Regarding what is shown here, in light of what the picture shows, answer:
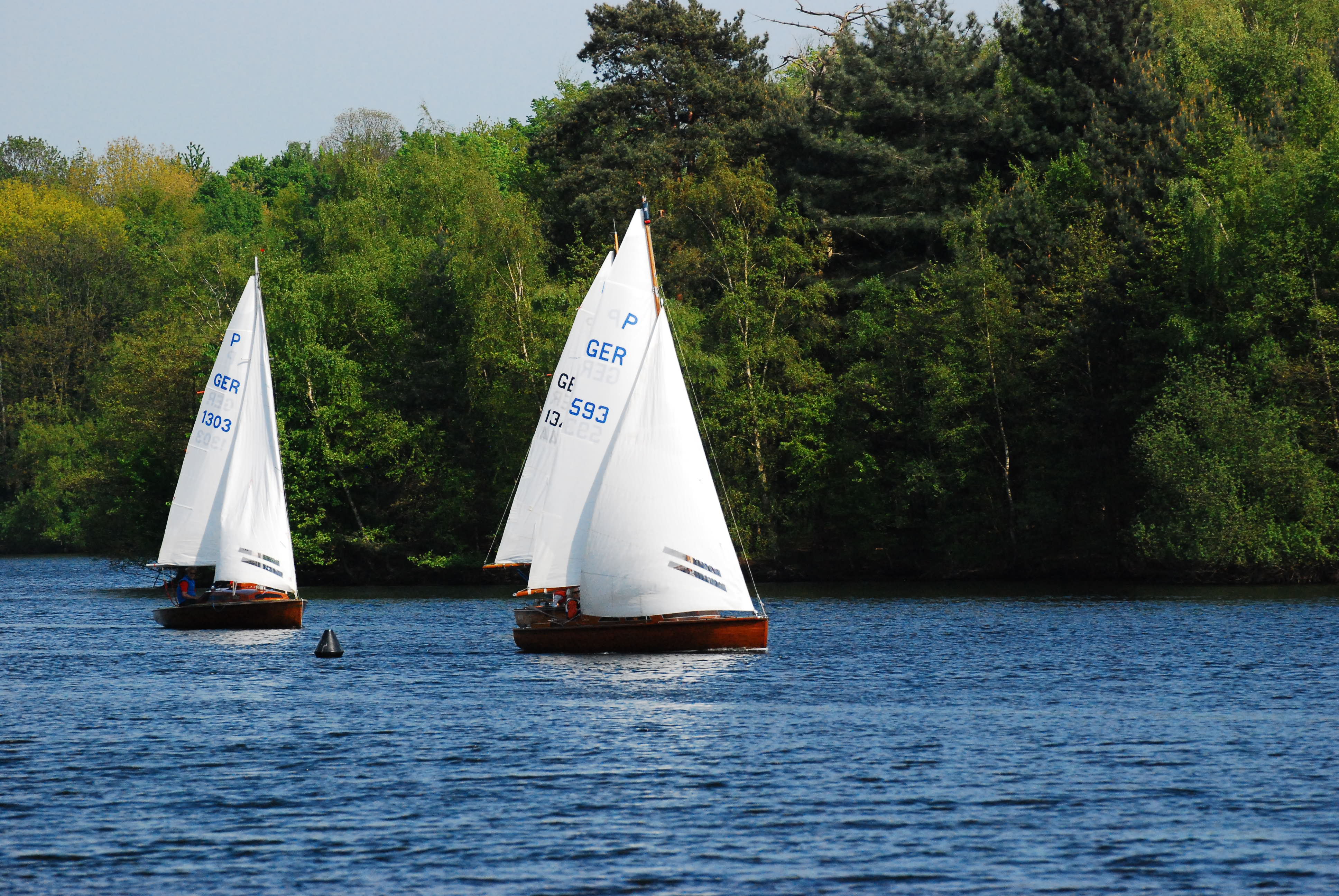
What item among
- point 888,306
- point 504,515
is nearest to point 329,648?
point 504,515

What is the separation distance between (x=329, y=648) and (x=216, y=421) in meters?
12.5

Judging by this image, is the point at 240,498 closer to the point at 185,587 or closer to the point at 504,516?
the point at 185,587

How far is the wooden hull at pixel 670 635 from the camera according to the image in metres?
41.3

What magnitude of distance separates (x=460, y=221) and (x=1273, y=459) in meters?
46.7

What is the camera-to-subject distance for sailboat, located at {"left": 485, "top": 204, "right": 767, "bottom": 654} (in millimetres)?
41062

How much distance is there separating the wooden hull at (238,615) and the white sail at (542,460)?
12.0 metres

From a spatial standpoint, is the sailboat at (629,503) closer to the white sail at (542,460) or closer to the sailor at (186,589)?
the white sail at (542,460)

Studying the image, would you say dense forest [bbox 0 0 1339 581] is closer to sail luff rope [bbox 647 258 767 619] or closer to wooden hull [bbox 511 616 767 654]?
sail luff rope [bbox 647 258 767 619]

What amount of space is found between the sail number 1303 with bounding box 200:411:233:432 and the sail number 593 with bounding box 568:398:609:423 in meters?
16.6

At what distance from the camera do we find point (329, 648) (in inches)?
1855

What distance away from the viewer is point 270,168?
18438 cm

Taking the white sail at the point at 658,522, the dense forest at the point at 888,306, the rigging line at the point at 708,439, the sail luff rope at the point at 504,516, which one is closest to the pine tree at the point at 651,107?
the dense forest at the point at 888,306

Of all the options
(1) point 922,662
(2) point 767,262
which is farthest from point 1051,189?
(1) point 922,662

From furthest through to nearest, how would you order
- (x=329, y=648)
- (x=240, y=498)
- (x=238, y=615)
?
1. (x=238, y=615)
2. (x=240, y=498)
3. (x=329, y=648)
